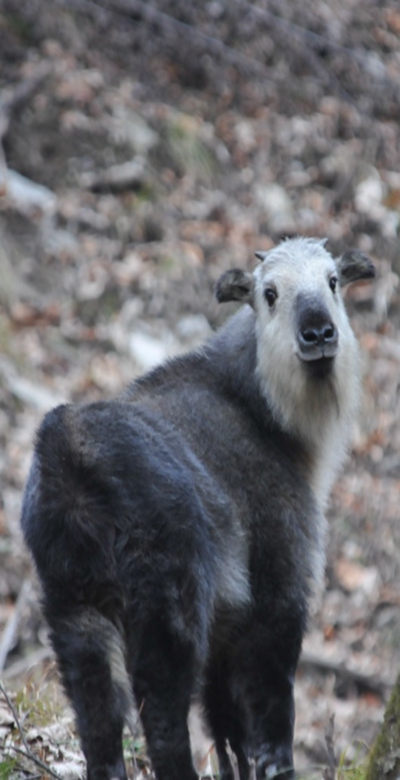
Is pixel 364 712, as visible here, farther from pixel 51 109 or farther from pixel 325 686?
pixel 51 109

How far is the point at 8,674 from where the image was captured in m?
7.53

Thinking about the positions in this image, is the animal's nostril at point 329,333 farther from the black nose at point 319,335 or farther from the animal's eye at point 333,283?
the animal's eye at point 333,283

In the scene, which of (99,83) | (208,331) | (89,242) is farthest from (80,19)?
(208,331)

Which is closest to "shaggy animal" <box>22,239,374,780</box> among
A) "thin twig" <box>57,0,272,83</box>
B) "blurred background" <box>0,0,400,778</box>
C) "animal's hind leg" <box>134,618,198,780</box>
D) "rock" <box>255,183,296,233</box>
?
"animal's hind leg" <box>134,618,198,780</box>

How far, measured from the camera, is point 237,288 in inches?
244

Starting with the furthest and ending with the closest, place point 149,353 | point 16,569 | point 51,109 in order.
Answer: point 51,109 → point 149,353 → point 16,569

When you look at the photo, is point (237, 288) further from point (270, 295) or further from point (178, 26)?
point (178, 26)

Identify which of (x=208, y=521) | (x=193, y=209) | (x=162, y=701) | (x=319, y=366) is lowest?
(x=162, y=701)

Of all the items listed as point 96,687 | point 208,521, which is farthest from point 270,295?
point 96,687

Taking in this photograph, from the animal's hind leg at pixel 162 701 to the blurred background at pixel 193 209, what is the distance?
2963 mm

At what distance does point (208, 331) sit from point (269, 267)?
486 cm

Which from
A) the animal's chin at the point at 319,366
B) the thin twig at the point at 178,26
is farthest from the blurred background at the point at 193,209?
the animal's chin at the point at 319,366

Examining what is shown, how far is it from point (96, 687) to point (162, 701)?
298mm

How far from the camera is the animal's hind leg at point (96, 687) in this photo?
4469 mm
